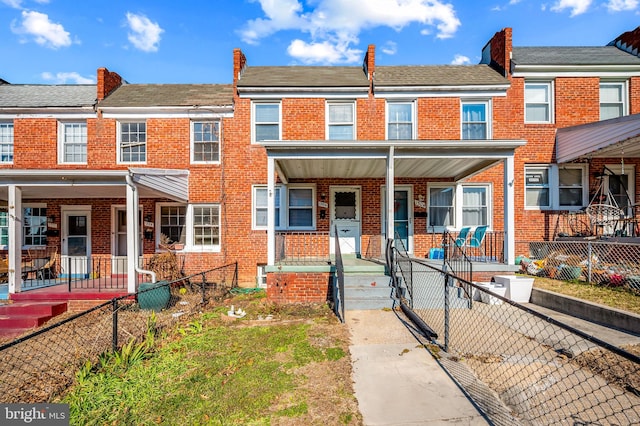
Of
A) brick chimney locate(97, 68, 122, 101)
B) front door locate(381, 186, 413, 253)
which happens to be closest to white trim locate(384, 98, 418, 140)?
front door locate(381, 186, 413, 253)

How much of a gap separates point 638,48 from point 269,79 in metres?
13.4

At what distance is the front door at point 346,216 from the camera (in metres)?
Answer: 10.6

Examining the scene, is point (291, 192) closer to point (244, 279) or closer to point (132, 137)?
point (244, 279)

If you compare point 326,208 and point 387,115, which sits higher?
point 387,115

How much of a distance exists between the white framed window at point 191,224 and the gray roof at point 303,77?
4533 millimetres

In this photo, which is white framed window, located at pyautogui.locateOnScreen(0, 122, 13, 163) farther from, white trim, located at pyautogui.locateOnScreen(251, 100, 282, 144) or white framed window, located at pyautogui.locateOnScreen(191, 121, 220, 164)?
white trim, located at pyautogui.locateOnScreen(251, 100, 282, 144)

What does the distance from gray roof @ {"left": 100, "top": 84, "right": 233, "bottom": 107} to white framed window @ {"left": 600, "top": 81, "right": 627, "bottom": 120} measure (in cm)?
1298

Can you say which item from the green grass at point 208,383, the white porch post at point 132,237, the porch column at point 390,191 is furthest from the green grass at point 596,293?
the white porch post at point 132,237

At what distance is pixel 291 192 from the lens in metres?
10.8

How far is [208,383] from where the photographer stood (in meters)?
3.81

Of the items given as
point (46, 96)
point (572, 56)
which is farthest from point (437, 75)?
point (46, 96)

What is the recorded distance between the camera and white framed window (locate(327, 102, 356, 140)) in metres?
10.8

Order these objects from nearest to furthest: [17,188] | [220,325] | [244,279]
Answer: [220,325] → [17,188] → [244,279]

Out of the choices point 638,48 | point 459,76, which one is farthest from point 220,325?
point 638,48
